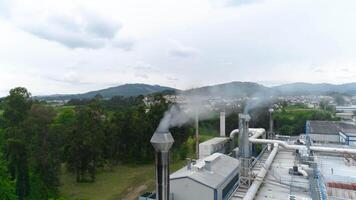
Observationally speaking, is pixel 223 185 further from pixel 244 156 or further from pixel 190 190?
pixel 244 156

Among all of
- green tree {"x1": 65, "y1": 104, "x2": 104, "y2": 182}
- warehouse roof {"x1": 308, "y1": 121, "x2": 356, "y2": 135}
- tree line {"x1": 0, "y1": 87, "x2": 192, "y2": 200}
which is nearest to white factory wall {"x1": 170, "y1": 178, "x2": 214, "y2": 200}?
tree line {"x1": 0, "y1": 87, "x2": 192, "y2": 200}

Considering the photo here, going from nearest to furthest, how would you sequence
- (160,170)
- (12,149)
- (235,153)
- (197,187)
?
(160,170), (197,187), (12,149), (235,153)

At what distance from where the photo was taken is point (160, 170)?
765 cm

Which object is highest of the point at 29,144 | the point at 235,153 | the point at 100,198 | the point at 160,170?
the point at 160,170

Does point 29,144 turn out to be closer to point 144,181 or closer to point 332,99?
point 144,181

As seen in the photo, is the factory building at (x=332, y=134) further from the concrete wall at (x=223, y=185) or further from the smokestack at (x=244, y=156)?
the concrete wall at (x=223, y=185)

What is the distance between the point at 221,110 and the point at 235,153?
6.06 meters

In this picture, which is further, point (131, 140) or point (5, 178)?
point (131, 140)

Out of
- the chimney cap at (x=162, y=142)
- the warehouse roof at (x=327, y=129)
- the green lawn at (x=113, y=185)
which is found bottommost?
the green lawn at (x=113, y=185)

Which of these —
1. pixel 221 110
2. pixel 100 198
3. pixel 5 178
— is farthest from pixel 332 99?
pixel 5 178

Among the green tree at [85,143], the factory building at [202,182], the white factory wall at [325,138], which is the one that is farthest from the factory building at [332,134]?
the green tree at [85,143]

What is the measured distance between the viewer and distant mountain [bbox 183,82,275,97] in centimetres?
1789

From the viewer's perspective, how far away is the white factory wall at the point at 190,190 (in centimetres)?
1617

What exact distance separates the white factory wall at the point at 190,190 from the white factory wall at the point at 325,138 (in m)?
23.8
